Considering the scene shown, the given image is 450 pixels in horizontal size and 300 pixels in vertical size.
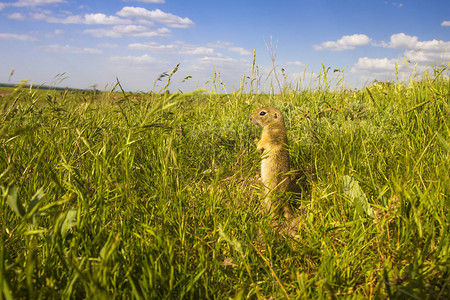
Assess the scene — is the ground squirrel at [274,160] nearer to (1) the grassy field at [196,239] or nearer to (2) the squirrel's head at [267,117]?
(2) the squirrel's head at [267,117]

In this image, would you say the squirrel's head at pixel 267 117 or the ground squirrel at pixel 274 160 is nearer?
the ground squirrel at pixel 274 160

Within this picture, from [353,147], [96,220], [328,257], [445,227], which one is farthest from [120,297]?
[353,147]

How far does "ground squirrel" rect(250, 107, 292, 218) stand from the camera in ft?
8.90

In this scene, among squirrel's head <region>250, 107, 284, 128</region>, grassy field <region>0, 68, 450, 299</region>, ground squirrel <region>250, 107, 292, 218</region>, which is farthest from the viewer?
squirrel's head <region>250, 107, 284, 128</region>

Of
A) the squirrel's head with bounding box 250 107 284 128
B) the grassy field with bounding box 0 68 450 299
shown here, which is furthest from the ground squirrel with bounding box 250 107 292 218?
the grassy field with bounding box 0 68 450 299

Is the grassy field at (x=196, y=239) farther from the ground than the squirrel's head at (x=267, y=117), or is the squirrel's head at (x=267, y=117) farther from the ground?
the squirrel's head at (x=267, y=117)

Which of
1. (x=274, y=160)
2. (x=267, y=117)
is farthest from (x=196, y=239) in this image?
(x=267, y=117)

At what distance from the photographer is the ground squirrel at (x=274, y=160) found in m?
2.71

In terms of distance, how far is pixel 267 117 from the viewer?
3.88 meters

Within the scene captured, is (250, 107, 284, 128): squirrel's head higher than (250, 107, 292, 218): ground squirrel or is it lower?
higher

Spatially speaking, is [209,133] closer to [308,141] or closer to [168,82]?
[308,141]

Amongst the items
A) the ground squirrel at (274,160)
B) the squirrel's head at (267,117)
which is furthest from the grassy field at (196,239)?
the squirrel's head at (267,117)

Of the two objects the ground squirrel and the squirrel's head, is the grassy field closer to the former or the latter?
the ground squirrel

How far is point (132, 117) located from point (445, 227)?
334 cm
